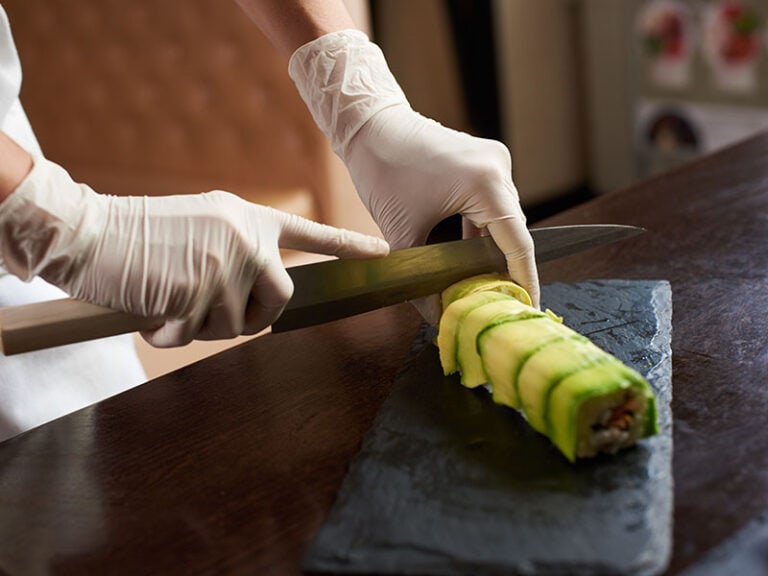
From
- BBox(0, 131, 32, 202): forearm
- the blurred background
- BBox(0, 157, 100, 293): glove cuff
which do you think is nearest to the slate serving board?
BBox(0, 157, 100, 293): glove cuff

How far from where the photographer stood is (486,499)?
92 cm

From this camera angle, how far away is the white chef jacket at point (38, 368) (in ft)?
4.77

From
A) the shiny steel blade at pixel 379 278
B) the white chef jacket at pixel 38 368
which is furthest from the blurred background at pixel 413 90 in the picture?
the shiny steel blade at pixel 379 278

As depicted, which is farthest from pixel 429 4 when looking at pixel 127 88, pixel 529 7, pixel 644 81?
pixel 127 88

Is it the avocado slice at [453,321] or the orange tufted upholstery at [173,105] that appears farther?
the orange tufted upholstery at [173,105]

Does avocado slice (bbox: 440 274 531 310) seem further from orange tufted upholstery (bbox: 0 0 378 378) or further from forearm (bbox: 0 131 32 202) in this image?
orange tufted upholstery (bbox: 0 0 378 378)

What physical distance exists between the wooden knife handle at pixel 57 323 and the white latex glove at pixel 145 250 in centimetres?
2

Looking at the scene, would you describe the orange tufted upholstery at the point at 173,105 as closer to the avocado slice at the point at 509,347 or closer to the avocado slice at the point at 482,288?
the avocado slice at the point at 482,288

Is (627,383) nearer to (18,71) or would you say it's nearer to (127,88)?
(18,71)

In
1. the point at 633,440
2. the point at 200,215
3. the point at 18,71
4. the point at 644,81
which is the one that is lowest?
the point at 644,81

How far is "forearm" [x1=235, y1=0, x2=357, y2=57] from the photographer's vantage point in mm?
1505

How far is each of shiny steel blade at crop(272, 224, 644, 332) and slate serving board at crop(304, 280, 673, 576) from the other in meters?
0.14

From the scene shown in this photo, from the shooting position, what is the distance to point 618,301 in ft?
4.40

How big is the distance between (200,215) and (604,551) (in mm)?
647
